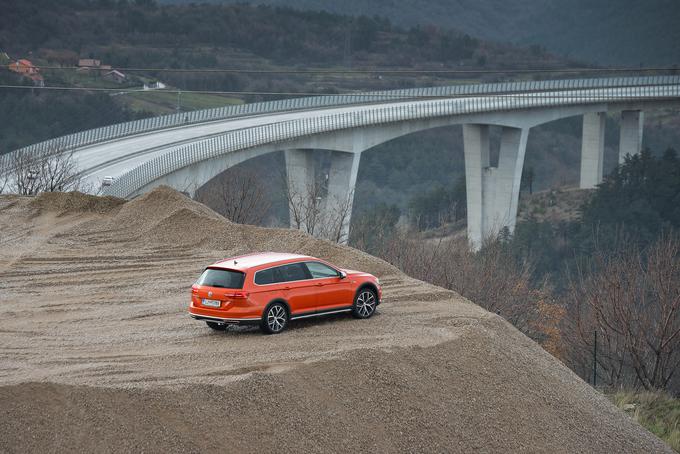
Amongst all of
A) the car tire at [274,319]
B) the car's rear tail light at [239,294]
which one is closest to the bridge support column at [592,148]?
the car tire at [274,319]

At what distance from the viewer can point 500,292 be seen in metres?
51.2

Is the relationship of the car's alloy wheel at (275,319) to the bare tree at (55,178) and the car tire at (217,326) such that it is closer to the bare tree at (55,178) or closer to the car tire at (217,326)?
the car tire at (217,326)

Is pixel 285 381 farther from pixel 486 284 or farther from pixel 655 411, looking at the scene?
pixel 486 284

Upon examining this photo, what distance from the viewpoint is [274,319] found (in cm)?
2012

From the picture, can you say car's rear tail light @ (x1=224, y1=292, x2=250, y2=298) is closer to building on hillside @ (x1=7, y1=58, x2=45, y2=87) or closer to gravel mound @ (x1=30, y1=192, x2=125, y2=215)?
gravel mound @ (x1=30, y1=192, x2=125, y2=215)

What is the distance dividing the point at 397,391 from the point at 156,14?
542 feet

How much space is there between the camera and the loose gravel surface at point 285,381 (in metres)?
16.5

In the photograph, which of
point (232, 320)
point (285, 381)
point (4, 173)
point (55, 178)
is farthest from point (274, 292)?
point (4, 173)

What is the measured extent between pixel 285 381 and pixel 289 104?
7732 centimetres

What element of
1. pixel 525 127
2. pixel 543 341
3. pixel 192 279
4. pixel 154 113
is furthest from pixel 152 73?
pixel 192 279

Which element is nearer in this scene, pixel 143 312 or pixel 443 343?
pixel 443 343

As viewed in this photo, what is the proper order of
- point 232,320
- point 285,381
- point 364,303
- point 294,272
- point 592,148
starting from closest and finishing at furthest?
point 285,381, point 232,320, point 294,272, point 364,303, point 592,148

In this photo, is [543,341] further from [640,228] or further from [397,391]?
[640,228]

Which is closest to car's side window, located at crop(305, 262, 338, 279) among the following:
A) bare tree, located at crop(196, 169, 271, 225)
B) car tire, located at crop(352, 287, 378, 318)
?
car tire, located at crop(352, 287, 378, 318)
